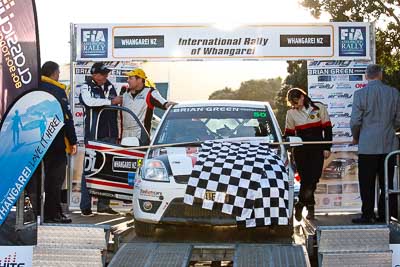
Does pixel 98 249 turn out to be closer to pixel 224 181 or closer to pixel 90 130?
pixel 224 181

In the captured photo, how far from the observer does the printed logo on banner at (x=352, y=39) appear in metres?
9.70

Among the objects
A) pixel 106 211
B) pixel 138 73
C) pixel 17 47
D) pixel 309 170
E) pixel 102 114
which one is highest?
pixel 17 47

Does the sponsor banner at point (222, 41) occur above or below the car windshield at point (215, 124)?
above

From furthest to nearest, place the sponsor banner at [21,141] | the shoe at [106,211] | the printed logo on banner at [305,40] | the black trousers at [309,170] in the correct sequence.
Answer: the printed logo on banner at [305,40]
the shoe at [106,211]
the black trousers at [309,170]
the sponsor banner at [21,141]

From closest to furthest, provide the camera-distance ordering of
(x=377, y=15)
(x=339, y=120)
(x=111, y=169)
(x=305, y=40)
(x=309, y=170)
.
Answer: (x=111, y=169) → (x=309, y=170) → (x=305, y=40) → (x=339, y=120) → (x=377, y=15)

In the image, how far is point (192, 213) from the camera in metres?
6.58

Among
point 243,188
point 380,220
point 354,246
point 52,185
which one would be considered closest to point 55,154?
point 52,185

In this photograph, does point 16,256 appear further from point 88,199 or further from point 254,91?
point 254,91

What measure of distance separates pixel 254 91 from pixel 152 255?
55.8 meters

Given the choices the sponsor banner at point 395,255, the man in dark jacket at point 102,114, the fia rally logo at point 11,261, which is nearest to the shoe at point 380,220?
the sponsor banner at point 395,255

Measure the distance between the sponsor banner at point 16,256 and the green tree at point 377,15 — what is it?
54.2 feet

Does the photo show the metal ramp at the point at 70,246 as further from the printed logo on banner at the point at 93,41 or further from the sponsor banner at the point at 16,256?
the printed logo on banner at the point at 93,41

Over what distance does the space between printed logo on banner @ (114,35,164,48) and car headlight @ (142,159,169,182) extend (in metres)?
3.14

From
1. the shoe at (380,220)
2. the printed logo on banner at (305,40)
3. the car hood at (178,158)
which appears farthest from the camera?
the printed logo on banner at (305,40)
